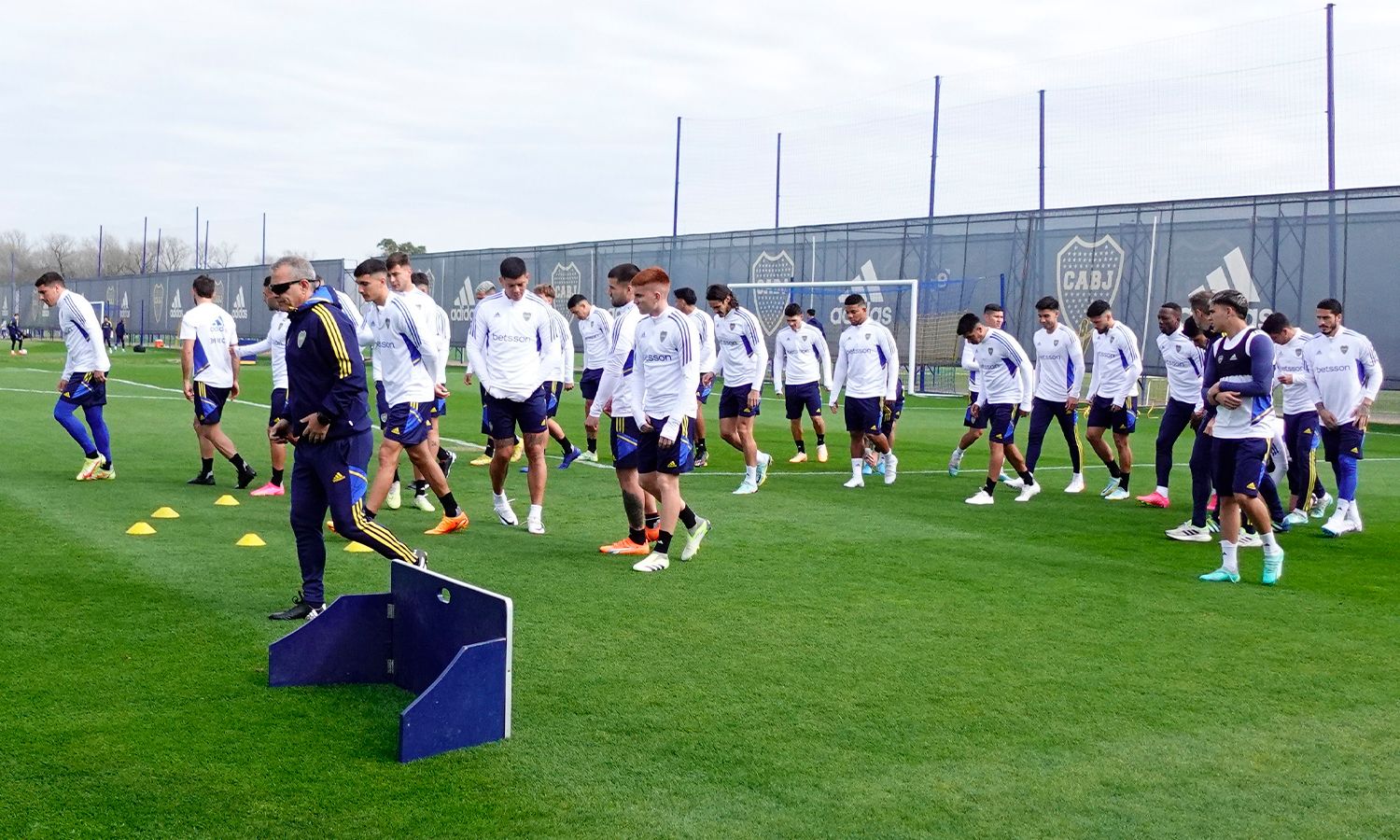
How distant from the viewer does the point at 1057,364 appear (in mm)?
12969

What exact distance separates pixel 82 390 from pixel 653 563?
6923mm

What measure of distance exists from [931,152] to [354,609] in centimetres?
2779

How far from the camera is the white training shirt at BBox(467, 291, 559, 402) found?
9688mm

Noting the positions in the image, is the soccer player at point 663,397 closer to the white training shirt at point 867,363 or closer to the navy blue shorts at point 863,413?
the navy blue shorts at point 863,413

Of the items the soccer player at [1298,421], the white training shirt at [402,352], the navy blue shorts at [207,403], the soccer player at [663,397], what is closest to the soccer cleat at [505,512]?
the white training shirt at [402,352]

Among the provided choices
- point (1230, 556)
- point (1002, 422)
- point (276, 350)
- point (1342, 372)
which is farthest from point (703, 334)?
point (1342, 372)

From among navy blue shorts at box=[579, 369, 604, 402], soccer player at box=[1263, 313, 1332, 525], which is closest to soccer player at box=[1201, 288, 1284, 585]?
soccer player at box=[1263, 313, 1332, 525]

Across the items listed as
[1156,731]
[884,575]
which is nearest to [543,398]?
[884,575]

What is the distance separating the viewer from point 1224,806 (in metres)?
4.41

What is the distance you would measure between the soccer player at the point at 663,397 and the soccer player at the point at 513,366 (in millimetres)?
1240

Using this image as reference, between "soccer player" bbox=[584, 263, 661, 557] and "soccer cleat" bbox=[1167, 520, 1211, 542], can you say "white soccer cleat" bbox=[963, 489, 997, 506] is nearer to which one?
"soccer cleat" bbox=[1167, 520, 1211, 542]

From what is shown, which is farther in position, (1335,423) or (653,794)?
(1335,423)

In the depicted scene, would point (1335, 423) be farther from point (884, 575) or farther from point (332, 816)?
point (332, 816)

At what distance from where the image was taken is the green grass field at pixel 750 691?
4.29 m
